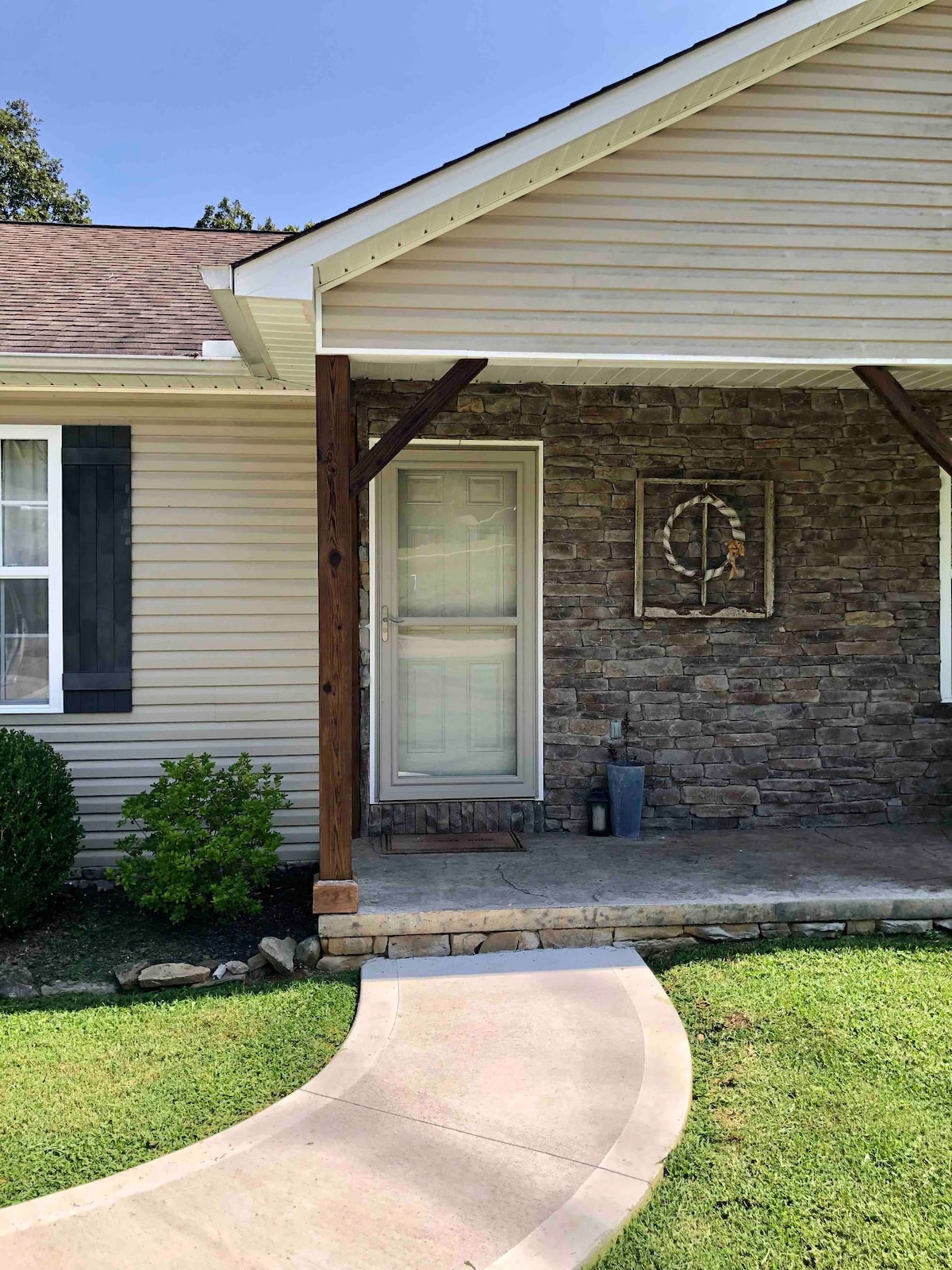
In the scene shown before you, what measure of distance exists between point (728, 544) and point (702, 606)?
15.7 inches

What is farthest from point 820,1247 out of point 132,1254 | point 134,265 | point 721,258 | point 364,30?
point 364,30

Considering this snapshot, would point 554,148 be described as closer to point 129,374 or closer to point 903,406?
point 903,406

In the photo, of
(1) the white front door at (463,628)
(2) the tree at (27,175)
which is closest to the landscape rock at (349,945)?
(1) the white front door at (463,628)

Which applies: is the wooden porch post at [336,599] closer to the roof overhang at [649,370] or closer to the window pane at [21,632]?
the roof overhang at [649,370]

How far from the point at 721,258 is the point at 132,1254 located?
4.17m

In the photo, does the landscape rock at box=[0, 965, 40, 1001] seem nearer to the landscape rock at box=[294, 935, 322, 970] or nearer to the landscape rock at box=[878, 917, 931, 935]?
the landscape rock at box=[294, 935, 322, 970]

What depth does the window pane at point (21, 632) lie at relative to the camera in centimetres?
545

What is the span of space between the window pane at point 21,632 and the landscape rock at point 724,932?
3.74 meters

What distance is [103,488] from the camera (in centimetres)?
545

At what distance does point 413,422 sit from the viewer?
168 inches

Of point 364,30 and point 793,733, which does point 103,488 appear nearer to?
point 793,733

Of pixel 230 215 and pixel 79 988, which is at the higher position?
pixel 230 215

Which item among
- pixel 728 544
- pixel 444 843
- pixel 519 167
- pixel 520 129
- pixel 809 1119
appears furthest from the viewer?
pixel 728 544

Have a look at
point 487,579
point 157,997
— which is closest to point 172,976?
point 157,997
